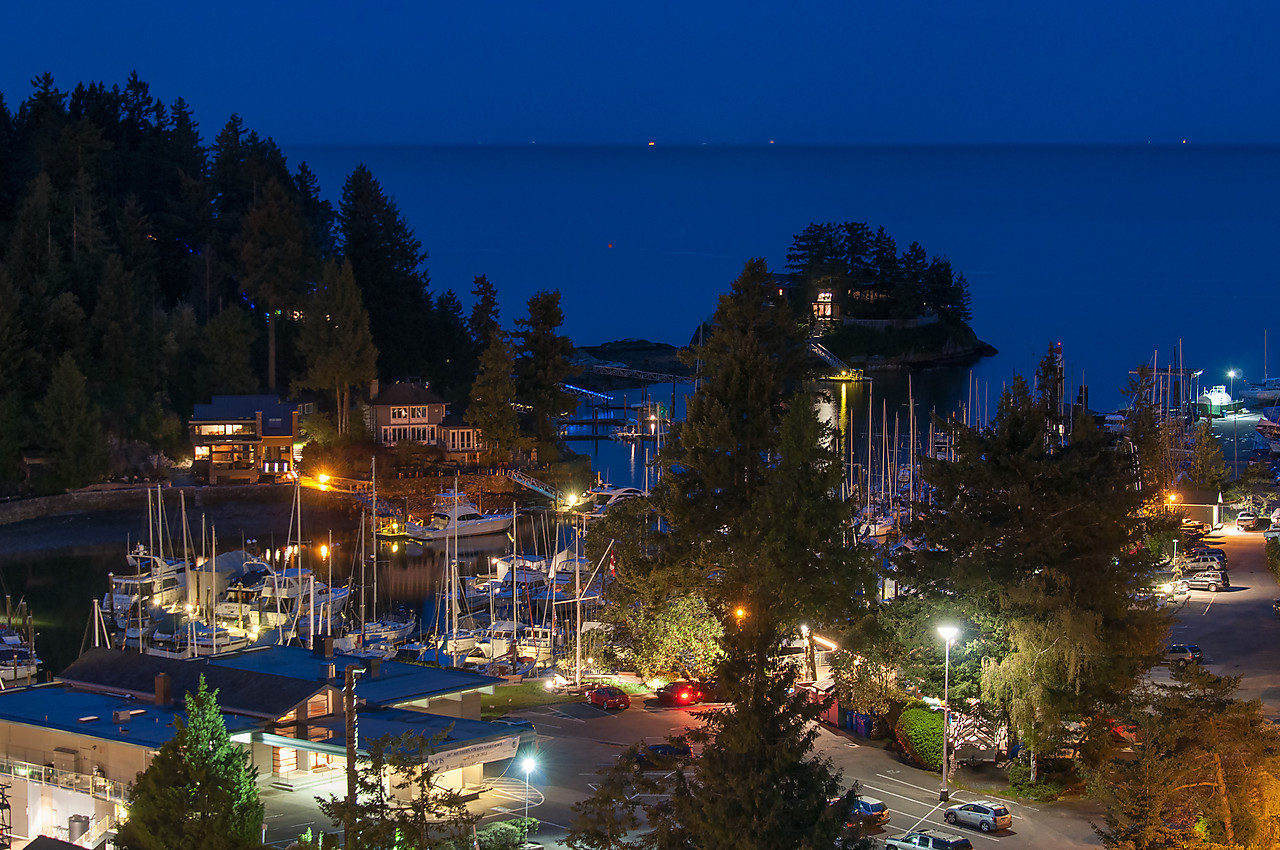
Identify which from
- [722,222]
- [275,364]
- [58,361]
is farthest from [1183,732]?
[722,222]

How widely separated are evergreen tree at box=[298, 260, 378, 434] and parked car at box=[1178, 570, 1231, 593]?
114 feet

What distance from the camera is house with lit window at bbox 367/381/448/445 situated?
6028cm

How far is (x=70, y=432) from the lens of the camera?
5350 cm

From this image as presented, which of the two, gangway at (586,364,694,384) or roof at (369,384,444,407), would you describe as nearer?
roof at (369,384,444,407)

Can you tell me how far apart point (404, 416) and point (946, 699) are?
133 ft

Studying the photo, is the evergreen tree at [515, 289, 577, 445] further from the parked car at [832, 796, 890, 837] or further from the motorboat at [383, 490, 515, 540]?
the parked car at [832, 796, 890, 837]

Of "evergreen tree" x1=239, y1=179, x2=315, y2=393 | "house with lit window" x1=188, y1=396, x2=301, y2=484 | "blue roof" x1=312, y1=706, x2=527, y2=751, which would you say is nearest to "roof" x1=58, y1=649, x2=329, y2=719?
"blue roof" x1=312, y1=706, x2=527, y2=751

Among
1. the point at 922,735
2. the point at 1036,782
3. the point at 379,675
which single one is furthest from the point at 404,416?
the point at 1036,782

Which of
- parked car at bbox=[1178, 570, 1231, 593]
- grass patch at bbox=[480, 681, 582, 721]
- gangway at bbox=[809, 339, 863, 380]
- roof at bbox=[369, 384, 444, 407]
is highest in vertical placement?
gangway at bbox=[809, 339, 863, 380]

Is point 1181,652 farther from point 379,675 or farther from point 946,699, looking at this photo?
point 379,675

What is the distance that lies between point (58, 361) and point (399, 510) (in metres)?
16.3

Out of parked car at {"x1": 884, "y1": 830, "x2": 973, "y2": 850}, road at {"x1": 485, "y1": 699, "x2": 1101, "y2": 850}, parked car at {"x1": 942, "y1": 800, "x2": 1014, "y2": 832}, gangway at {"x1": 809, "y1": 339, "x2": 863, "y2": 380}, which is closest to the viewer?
parked car at {"x1": 884, "y1": 830, "x2": 973, "y2": 850}

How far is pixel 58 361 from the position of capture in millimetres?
58594

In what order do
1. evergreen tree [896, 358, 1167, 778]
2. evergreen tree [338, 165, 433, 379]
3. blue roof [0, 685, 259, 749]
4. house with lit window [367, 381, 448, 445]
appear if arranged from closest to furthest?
blue roof [0, 685, 259, 749], evergreen tree [896, 358, 1167, 778], house with lit window [367, 381, 448, 445], evergreen tree [338, 165, 433, 379]
